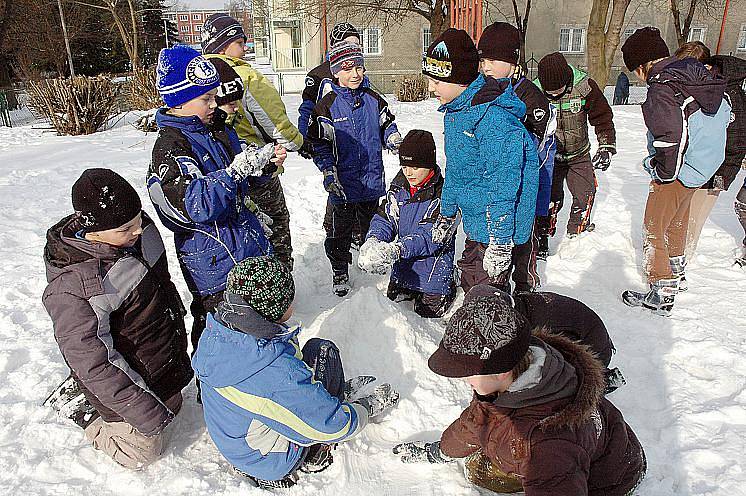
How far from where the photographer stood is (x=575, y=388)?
180 centimetres

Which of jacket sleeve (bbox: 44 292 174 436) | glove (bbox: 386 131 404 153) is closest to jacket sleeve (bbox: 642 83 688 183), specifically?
glove (bbox: 386 131 404 153)

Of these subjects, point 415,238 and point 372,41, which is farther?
point 372,41

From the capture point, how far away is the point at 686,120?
3467 mm

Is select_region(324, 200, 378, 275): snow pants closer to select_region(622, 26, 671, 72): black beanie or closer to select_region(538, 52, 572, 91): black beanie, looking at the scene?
select_region(538, 52, 572, 91): black beanie

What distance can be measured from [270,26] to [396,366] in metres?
31.8

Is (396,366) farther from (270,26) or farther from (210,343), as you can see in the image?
(270,26)

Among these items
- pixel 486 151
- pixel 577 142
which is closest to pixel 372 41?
pixel 577 142

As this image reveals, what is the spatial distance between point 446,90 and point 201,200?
152 centimetres

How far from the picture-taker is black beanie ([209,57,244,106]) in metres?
3.23

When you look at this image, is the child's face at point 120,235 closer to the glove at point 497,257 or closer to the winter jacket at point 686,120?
the glove at point 497,257

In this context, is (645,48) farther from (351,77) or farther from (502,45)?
(351,77)

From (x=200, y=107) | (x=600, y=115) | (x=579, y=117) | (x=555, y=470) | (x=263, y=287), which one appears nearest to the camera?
(x=555, y=470)

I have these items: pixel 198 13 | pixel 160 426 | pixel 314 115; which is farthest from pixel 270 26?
pixel 198 13

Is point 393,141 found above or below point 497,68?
below
